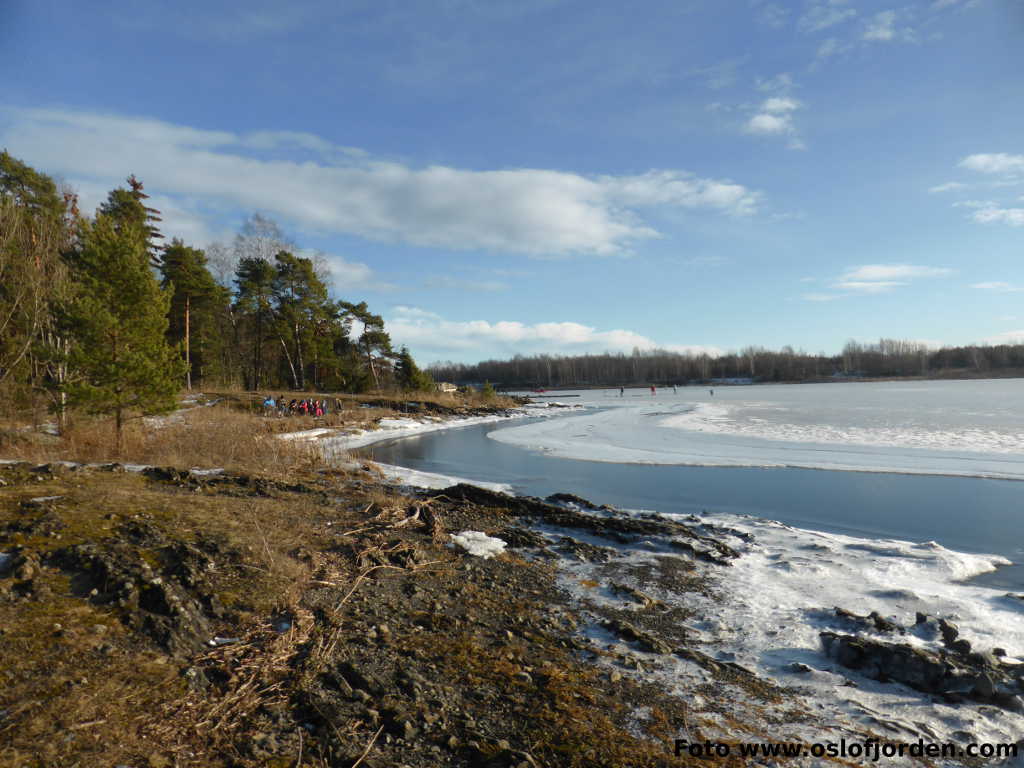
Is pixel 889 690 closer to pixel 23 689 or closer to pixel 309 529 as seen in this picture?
pixel 23 689

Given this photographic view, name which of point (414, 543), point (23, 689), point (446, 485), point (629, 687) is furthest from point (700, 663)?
point (446, 485)

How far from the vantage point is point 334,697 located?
3215mm

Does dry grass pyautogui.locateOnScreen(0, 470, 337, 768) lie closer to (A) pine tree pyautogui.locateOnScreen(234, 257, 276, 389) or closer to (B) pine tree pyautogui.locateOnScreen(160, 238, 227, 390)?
(B) pine tree pyautogui.locateOnScreen(160, 238, 227, 390)

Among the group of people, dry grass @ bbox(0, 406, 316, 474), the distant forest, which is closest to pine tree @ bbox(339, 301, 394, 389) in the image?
the group of people

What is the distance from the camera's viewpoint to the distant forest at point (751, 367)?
350ft

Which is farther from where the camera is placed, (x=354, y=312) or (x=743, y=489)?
(x=354, y=312)

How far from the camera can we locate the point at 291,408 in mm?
28594

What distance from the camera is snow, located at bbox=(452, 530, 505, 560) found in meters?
6.74

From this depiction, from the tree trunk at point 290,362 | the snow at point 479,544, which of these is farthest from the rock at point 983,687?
the tree trunk at point 290,362

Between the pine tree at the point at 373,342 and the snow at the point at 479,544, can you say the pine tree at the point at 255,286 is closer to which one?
the pine tree at the point at 373,342

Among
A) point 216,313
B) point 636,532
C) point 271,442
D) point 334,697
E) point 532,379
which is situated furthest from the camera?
point 532,379

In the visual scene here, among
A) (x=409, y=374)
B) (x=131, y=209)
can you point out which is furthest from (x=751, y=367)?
(x=131, y=209)

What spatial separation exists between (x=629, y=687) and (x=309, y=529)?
15.1 feet

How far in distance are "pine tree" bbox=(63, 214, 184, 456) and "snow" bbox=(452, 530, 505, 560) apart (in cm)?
885
